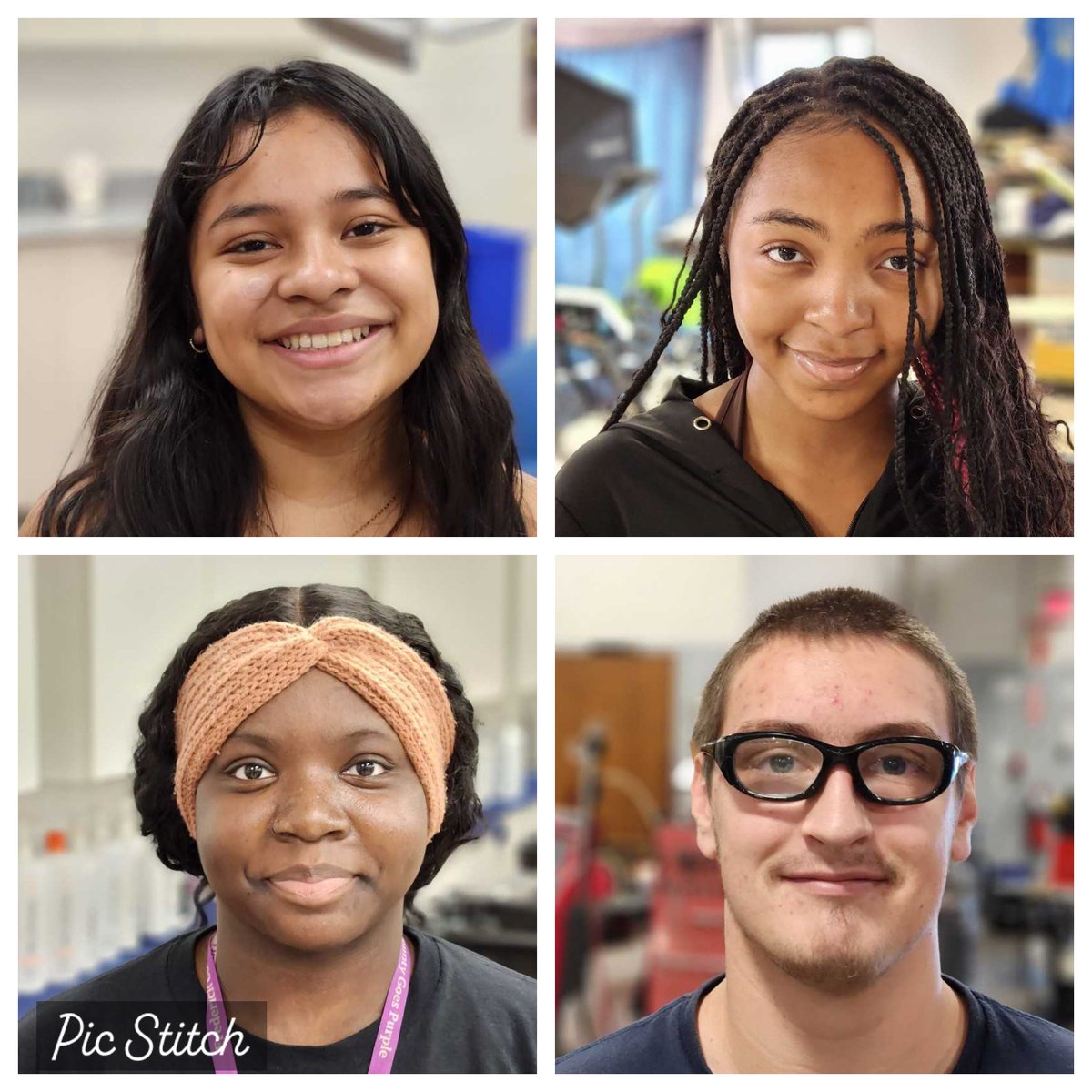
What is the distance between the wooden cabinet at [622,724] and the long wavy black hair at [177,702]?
8.71 feet

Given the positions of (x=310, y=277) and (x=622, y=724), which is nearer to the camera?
(x=310, y=277)

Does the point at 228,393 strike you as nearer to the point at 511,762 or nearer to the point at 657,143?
the point at 657,143

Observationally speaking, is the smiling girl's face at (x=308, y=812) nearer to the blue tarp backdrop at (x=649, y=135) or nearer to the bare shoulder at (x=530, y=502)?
the bare shoulder at (x=530, y=502)

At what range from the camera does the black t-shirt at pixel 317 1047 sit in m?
1.13

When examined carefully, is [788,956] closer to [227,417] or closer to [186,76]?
[227,417]

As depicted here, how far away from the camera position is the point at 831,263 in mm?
1005

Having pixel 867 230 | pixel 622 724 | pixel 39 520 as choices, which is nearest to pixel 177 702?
pixel 39 520

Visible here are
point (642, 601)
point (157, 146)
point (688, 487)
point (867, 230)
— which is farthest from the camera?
point (642, 601)

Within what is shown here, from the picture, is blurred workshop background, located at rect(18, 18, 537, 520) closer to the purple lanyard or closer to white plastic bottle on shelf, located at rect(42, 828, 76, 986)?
white plastic bottle on shelf, located at rect(42, 828, 76, 986)

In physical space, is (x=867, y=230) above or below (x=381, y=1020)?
above

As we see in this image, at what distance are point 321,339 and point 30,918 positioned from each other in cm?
72

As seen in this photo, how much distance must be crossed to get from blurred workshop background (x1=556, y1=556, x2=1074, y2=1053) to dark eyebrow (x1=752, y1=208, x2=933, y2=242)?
96 centimetres
